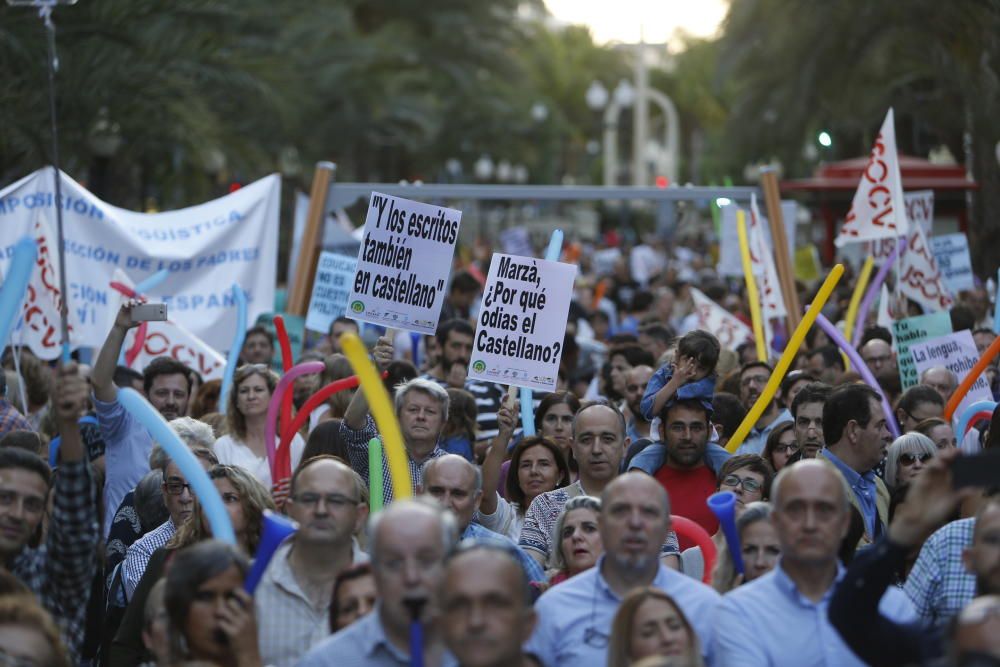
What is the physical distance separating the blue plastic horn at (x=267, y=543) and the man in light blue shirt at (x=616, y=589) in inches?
32.7

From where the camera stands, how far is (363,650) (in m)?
4.55

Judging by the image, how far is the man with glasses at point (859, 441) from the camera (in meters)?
7.34

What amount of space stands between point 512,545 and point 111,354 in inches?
73.6

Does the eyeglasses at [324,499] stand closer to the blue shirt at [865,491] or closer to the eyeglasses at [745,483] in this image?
the eyeglasses at [745,483]

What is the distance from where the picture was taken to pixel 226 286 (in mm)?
12438

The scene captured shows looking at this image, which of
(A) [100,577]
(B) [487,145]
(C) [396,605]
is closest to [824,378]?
(A) [100,577]

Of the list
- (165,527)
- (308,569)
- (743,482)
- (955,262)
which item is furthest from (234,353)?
(955,262)

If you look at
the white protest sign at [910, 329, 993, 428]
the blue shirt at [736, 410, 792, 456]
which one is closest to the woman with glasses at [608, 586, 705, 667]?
the blue shirt at [736, 410, 792, 456]

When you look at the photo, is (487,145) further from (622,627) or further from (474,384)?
(622,627)

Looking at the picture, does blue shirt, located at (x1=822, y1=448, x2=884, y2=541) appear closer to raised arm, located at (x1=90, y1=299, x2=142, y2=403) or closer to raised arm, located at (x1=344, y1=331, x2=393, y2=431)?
raised arm, located at (x1=344, y1=331, x2=393, y2=431)

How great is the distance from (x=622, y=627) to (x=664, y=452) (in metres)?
3.12

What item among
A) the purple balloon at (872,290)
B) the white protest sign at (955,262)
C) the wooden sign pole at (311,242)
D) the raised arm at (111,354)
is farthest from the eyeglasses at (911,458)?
the white protest sign at (955,262)

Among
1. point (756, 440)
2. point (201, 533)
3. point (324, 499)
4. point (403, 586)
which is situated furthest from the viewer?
point (756, 440)

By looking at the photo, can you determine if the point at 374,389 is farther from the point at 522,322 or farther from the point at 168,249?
the point at 168,249
